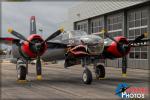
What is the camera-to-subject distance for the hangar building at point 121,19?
47.1 metres

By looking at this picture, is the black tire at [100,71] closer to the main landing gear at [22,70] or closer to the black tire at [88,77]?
the black tire at [88,77]

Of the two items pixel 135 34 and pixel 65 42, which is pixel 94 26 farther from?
pixel 65 42

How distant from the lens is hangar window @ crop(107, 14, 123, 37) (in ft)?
177

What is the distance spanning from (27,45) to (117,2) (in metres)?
32.9

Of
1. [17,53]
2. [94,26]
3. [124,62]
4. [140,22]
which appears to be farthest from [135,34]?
[17,53]

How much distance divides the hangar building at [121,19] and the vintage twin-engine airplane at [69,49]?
2226 centimetres

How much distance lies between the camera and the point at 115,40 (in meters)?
23.8

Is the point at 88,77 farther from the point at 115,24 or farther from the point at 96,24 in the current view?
the point at 96,24

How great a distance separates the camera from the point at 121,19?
176 feet

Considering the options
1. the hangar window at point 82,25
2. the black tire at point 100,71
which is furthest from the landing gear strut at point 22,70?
the hangar window at point 82,25

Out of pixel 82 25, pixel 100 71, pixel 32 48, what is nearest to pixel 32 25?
pixel 32 48

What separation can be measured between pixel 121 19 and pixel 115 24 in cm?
273

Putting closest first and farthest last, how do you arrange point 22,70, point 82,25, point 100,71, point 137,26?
1. point 22,70
2. point 100,71
3. point 137,26
4. point 82,25

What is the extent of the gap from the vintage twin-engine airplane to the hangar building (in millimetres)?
22259
